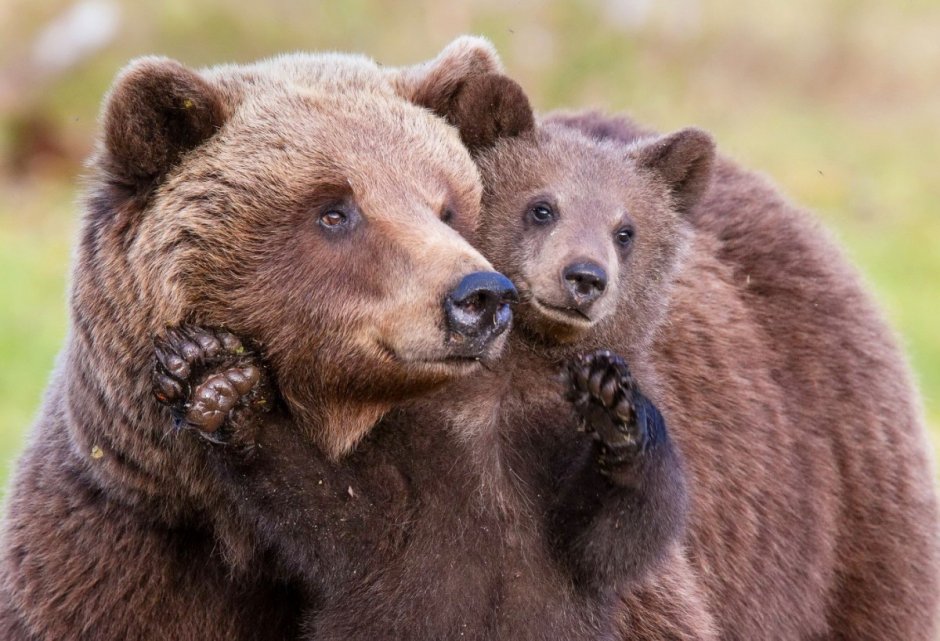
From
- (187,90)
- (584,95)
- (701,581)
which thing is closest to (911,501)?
(701,581)

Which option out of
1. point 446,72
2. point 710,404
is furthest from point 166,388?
point 710,404

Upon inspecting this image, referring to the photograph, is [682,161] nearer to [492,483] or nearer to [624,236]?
[624,236]

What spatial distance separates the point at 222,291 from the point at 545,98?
14036 millimetres

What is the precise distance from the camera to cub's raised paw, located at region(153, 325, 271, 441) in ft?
13.9

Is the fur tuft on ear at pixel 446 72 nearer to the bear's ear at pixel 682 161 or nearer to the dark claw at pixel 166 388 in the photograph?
the bear's ear at pixel 682 161

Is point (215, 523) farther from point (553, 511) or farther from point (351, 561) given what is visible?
point (553, 511)

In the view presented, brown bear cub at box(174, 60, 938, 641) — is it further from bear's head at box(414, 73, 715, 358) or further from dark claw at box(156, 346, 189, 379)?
dark claw at box(156, 346, 189, 379)

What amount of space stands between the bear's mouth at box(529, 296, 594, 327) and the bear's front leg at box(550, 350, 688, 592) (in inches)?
12.3

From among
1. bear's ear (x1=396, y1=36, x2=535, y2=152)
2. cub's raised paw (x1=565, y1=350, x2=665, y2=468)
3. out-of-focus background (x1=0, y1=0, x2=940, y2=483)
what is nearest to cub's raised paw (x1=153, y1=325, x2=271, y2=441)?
cub's raised paw (x1=565, y1=350, x2=665, y2=468)

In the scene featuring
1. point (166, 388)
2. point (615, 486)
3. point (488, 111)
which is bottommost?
point (166, 388)

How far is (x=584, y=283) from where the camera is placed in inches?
189

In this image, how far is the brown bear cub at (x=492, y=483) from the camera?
4.39 meters

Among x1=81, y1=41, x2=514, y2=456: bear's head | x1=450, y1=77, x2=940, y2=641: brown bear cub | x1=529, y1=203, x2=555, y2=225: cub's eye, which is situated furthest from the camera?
x1=450, y1=77, x2=940, y2=641: brown bear cub

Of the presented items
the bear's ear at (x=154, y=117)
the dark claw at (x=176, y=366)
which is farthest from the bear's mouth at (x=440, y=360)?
→ the bear's ear at (x=154, y=117)
